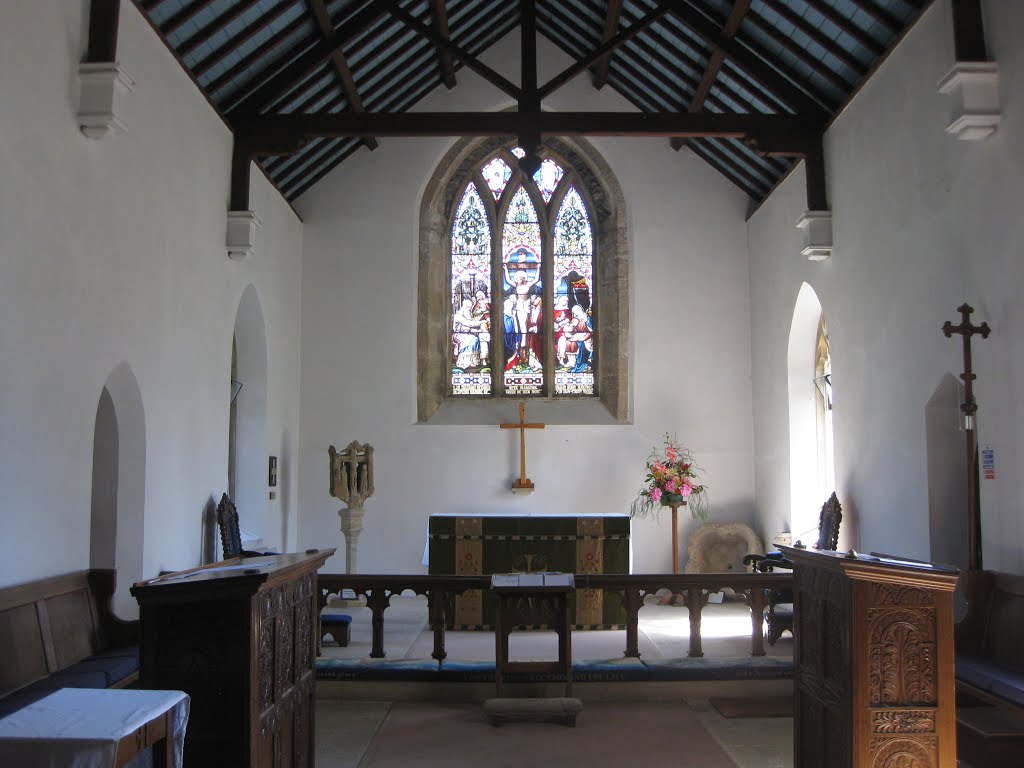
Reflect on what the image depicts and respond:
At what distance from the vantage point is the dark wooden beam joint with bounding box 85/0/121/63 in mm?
4945

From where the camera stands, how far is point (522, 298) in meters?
10.1

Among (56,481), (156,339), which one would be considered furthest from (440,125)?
(56,481)

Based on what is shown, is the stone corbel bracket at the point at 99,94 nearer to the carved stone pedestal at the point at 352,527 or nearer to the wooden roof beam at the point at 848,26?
the carved stone pedestal at the point at 352,527

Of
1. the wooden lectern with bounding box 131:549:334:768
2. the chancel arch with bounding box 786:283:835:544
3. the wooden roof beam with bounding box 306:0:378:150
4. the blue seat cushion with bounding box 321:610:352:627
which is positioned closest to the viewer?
the wooden lectern with bounding box 131:549:334:768

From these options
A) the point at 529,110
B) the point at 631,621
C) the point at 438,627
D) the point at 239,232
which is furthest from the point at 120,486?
the point at 529,110

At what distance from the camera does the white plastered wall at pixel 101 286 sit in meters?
4.25

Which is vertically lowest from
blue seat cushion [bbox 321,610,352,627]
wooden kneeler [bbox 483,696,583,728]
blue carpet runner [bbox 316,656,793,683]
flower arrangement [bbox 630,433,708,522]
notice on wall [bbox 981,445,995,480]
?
wooden kneeler [bbox 483,696,583,728]

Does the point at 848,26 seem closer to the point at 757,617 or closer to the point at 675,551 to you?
the point at 757,617

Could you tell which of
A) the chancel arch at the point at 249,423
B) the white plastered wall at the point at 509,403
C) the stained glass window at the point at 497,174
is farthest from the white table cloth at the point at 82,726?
the stained glass window at the point at 497,174

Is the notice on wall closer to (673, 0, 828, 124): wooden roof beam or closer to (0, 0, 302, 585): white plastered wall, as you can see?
(673, 0, 828, 124): wooden roof beam

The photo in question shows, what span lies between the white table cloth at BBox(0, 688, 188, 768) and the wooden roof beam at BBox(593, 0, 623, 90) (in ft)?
21.7

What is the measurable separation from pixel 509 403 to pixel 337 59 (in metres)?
3.80

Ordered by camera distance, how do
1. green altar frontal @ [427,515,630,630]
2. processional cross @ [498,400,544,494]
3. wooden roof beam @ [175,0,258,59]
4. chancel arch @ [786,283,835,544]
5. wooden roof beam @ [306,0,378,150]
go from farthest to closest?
1. processional cross @ [498,400,544,494]
2. chancel arch @ [786,283,835,544]
3. green altar frontal @ [427,515,630,630]
4. wooden roof beam @ [306,0,378,150]
5. wooden roof beam @ [175,0,258,59]

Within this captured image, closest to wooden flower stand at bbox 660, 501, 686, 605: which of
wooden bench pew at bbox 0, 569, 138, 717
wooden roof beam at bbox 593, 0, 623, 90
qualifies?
wooden roof beam at bbox 593, 0, 623, 90
